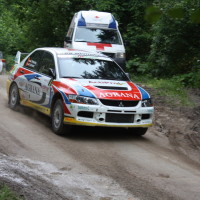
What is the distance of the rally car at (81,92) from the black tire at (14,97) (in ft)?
0.10

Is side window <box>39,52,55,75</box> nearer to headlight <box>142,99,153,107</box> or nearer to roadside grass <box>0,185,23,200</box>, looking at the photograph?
headlight <box>142,99,153,107</box>

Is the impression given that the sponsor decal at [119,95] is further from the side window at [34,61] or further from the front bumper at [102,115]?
the side window at [34,61]

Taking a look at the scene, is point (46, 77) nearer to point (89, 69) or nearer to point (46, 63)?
point (46, 63)

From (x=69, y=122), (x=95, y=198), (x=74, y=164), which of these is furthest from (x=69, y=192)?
(x=69, y=122)

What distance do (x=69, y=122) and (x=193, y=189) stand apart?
123 inches

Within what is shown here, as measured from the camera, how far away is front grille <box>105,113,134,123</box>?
8.47 meters

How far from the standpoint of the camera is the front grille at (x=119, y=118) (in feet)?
27.8

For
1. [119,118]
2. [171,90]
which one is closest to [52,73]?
[119,118]

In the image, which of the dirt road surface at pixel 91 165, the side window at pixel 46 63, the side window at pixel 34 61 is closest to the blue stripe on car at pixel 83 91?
the dirt road surface at pixel 91 165

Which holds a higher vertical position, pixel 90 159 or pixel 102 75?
pixel 102 75

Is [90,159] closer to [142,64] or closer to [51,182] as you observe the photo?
[51,182]

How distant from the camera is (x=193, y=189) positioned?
234 inches

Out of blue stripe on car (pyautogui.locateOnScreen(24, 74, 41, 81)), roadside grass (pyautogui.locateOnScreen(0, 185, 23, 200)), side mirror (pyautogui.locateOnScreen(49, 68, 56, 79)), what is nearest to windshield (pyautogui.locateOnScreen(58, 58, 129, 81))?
side mirror (pyautogui.locateOnScreen(49, 68, 56, 79))

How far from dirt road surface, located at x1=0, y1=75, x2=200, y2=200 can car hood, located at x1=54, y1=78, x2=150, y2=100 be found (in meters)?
0.85
